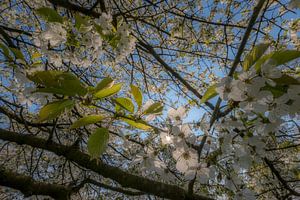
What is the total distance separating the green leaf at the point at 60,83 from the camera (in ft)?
2.88

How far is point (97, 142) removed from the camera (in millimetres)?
1075

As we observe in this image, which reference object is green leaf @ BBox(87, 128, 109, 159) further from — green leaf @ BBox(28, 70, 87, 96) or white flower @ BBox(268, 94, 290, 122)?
white flower @ BBox(268, 94, 290, 122)

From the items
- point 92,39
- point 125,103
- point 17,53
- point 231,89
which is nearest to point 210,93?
point 231,89

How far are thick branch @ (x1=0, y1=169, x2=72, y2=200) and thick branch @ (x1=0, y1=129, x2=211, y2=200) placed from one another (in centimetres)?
24

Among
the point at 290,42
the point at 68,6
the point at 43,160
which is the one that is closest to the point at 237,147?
the point at 68,6

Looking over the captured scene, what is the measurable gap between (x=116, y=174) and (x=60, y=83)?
0.85 meters

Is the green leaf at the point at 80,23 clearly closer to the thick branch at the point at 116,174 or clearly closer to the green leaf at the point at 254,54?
the thick branch at the point at 116,174

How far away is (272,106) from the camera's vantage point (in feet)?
3.15

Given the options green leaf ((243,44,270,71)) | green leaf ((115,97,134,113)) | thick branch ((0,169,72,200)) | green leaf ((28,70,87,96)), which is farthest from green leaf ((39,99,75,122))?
thick branch ((0,169,72,200))

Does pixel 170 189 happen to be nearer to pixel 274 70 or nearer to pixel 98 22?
pixel 274 70

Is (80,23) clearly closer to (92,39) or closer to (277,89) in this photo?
(92,39)

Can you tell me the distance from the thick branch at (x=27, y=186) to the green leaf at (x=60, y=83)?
1274 millimetres

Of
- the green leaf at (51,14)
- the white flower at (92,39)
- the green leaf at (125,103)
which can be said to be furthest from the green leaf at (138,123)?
the white flower at (92,39)

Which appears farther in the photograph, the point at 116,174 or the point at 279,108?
the point at 116,174
